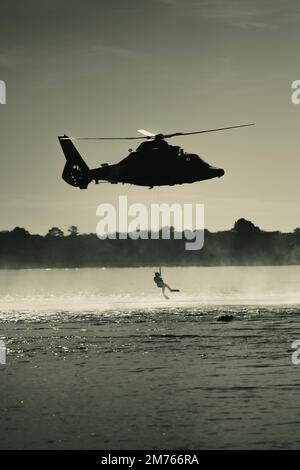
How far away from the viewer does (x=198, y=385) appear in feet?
139

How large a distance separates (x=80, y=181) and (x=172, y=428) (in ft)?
134

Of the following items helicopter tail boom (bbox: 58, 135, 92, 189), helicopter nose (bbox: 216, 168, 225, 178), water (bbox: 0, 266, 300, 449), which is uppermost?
helicopter tail boom (bbox: 58, 135, 92, 189)

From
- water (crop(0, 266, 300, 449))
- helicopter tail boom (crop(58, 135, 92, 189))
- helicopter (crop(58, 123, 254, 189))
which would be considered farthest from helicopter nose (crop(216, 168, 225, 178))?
helicopter tail boom (crop(58, 135, 92, 189))

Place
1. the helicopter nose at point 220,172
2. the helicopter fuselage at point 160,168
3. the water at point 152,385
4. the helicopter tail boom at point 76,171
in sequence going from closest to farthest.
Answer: the water at point 152,385, the helicopter nose at point 220,172, the helicopter fuselage at point 160,168, the helicopter tail boom at point 76,171

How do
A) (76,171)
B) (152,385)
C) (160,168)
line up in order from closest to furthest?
(152,385), (160,168), (76,171)

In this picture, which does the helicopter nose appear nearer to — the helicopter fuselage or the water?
the helicopter fuselage

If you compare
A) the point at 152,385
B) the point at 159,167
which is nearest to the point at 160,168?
the point at 159,167

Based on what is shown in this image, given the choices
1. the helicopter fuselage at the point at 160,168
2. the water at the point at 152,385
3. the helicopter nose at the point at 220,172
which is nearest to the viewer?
the water at the point at 152,385

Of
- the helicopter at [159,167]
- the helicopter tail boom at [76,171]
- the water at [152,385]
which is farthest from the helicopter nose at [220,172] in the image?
the helicopter tail boom at [76,171]

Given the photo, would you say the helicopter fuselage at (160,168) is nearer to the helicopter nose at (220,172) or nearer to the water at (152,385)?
the helicopter nose at (220,172)

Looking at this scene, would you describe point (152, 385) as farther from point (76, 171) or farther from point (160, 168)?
point (76, 171)

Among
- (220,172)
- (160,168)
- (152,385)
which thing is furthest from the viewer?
(160,168)
